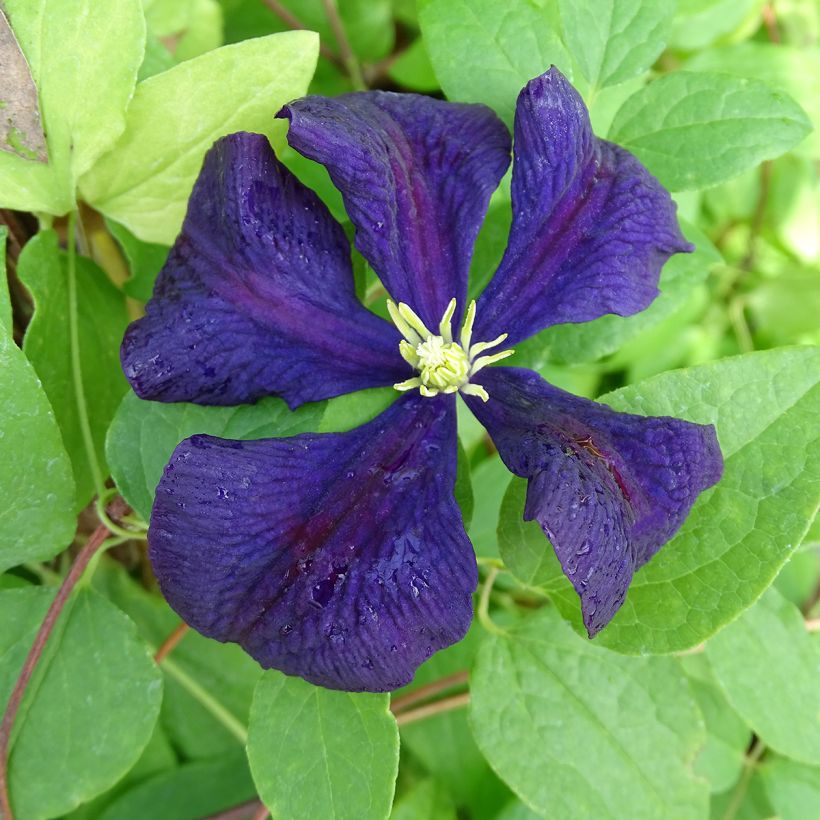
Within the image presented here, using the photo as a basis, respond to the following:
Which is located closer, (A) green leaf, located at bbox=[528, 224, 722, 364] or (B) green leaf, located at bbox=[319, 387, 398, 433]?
(B) green leaf, located at bbox=[319, 387, 398, 433]

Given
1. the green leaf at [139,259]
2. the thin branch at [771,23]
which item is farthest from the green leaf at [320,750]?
the thin branch at [771,23]

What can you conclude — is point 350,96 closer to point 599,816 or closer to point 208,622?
point 208,622

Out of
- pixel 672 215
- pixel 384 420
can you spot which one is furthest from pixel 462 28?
pixel 384 420

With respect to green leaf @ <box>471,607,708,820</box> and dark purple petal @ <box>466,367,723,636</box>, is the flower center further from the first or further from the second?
green leaf @ <box>471,607,708,820</box>

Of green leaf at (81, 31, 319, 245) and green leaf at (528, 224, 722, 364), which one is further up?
green leaf at (81, 31, 319, 245)

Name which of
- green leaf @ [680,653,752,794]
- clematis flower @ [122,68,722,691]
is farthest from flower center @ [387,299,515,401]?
green leaf @ [680,653,752,794]

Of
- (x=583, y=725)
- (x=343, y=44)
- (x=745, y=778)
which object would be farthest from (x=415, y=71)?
(x=745, y=778)

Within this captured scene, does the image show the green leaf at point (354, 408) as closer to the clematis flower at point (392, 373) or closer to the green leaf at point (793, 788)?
the clematis flower at point (392, 373)
